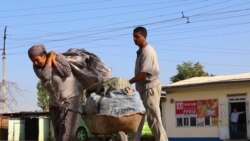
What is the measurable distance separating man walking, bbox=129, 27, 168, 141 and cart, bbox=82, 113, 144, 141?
0.16 meters

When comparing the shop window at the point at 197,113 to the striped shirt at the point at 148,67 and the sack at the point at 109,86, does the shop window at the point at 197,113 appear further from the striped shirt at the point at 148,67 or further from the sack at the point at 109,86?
the sack at the point at 109,86

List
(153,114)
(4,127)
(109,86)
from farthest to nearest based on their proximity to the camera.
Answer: (4,127), (153,114), (109,86)

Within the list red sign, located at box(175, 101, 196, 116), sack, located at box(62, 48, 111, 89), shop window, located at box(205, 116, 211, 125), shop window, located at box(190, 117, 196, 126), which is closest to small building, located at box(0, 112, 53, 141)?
red sign, located at box(175, 101, 196, 116)

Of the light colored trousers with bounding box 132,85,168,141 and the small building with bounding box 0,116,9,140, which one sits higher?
the light colored trousers with bounding box 132,85,168,141

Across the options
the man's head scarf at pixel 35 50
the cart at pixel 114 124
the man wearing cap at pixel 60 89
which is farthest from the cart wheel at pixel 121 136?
the man's head scarf at pixel 35 50

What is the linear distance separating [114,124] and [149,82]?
0.80 m

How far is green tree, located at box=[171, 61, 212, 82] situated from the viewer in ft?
173

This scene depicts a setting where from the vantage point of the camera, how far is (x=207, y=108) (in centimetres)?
3095

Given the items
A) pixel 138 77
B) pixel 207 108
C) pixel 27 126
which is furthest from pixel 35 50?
pixel 27 126

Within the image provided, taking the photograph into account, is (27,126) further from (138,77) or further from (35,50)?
(35,50)

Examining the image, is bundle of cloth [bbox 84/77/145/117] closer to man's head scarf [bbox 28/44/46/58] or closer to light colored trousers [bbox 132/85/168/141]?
light colored trousers [bbox 132/85/168/141]

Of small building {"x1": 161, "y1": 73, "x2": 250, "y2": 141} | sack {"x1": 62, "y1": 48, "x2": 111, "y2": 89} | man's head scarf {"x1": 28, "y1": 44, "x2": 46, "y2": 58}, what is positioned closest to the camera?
man's head scarf {"x1": 28, "y1": 44, "x2": 46, "y2": 58}

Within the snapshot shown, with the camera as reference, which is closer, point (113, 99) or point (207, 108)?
point (113, 99)

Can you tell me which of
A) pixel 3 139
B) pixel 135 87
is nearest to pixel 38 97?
pixel 3 139
